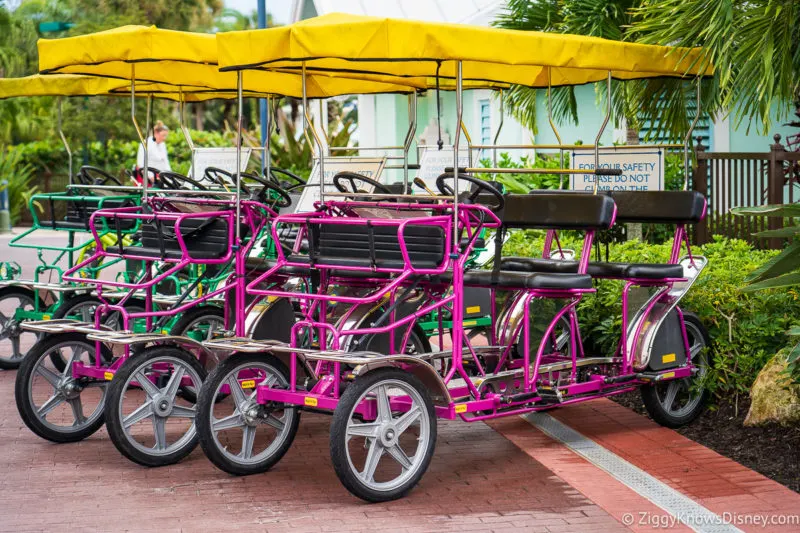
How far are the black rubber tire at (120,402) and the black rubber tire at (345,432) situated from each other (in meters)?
1.41

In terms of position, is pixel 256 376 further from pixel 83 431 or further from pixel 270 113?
pixel 270 113

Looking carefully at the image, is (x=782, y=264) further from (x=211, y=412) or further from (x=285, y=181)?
(x=285, y=181)

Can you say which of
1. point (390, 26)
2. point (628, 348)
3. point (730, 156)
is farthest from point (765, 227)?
point (390, 26)

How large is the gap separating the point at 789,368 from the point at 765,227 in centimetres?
584

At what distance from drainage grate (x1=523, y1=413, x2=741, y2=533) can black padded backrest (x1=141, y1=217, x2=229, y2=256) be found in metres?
2.54

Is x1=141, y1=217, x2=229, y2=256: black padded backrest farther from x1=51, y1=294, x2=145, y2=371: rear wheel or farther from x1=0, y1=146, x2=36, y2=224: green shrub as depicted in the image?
x1=0, y1=146, x2=36, y2=224: green shrub

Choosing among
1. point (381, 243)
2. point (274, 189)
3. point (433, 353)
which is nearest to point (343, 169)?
point (274, 189)

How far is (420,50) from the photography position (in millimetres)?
6750

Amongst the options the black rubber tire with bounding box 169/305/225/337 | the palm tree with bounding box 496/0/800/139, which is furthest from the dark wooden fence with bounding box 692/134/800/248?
the black rubber tire with bounding box 169/305/225/337

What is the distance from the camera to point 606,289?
30.1 ft

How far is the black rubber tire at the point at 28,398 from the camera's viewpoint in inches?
305

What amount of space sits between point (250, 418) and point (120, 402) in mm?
795

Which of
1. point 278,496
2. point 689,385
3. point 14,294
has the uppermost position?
point 14,294

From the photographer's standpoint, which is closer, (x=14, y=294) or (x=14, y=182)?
(x=14, y=294)
